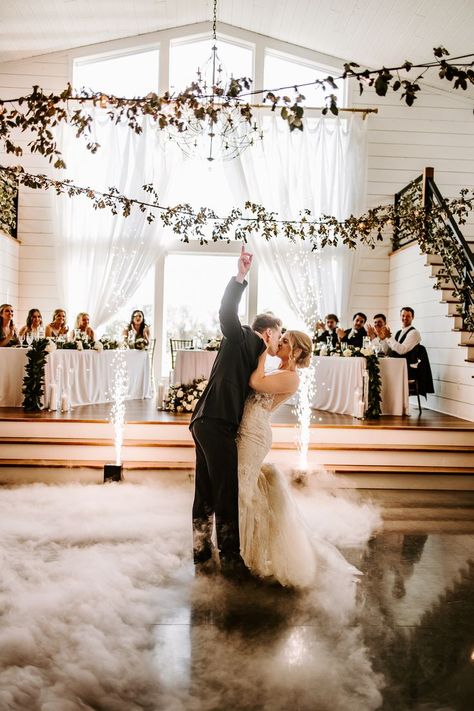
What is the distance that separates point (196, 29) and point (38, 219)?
4.20 meters

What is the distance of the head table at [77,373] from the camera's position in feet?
24.1

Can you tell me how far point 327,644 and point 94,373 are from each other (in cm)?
605

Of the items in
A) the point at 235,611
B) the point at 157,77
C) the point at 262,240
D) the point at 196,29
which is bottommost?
the point at 235,611

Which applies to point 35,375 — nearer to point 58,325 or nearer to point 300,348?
point 58,325

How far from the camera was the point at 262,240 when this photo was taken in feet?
33.3

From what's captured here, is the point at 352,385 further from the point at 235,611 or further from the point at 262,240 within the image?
the point at 235,611

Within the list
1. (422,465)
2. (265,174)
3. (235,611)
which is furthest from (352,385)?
(235,611)

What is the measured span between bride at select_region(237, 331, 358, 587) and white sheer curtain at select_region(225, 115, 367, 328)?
6875 mm

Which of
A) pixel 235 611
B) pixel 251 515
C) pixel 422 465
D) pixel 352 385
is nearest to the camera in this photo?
pixel 235 611

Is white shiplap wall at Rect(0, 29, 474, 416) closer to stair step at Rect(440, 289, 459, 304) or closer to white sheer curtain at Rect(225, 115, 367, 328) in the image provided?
white sheer curtain at Rect(225, 115, 367, 328)

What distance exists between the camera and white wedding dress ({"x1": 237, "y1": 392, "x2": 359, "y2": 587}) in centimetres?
315

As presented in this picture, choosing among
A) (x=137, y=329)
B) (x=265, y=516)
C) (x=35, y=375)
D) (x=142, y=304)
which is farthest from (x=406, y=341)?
(x=265, y=516)

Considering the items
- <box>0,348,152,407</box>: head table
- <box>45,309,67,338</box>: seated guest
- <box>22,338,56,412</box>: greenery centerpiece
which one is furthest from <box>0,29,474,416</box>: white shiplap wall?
<box>22,338,56,412</box>: greenery centerpiece

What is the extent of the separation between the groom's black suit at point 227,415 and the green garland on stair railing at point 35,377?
434cm
